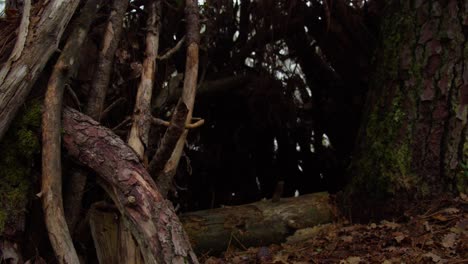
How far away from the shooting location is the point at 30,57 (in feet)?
8.50

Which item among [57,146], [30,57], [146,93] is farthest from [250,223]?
[30,57]

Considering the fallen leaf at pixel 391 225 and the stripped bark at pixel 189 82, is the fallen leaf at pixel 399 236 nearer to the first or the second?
the fallen leaf at pixel 391 225

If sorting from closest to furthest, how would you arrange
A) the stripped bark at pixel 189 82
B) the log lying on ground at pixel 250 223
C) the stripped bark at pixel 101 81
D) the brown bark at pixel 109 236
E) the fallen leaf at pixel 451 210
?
the brown bark at pixel 109 236 → the stripped bark at pixel 101 81 → the stripped bark at pixel 189 82 → the fallen leaf at pixel 451 210 → the log lying on ground at pixel 250 223

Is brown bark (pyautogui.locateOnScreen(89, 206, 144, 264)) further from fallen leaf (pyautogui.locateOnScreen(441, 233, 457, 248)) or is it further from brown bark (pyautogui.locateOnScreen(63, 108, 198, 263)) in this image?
fallen leaf (pyautogui.locateOnScreen(441, 233, 457, 248))

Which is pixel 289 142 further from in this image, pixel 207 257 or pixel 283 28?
pixel 207 257

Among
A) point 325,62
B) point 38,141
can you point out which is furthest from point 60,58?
point 325,62

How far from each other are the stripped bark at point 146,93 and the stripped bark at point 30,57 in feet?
1.80

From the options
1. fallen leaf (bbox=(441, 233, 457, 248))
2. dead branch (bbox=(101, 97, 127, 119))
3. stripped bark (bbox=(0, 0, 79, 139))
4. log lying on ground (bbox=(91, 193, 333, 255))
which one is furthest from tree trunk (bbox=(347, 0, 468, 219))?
stripped bark (bbox=(0, 0, 79, 139))

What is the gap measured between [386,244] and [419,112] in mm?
856

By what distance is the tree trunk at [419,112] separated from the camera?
3422mm

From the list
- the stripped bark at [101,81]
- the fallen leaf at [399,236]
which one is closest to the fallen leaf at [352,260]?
the fallen leaf at [399,236]

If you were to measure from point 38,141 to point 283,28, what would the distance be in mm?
2232

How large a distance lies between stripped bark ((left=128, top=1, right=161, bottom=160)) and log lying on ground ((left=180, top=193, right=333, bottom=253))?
33.6 inches

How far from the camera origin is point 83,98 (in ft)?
10.1
